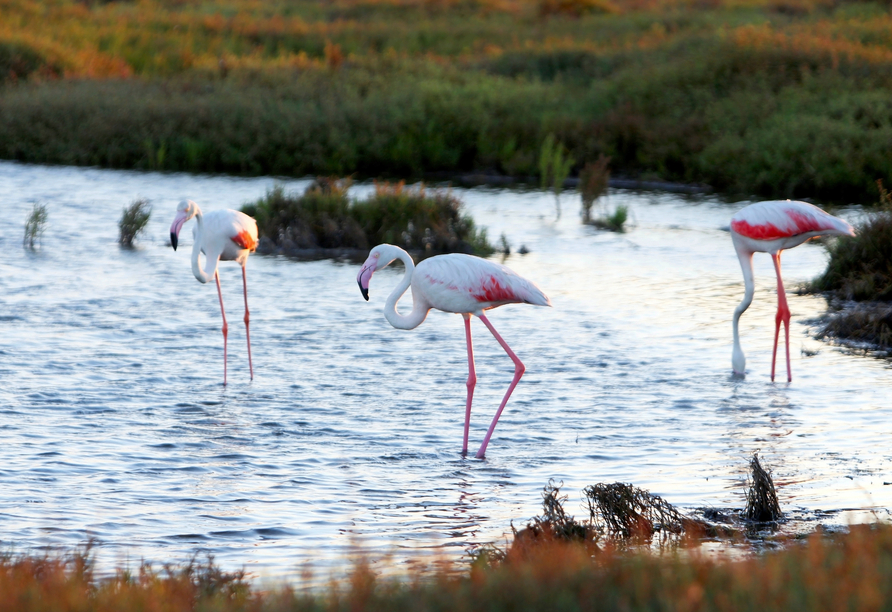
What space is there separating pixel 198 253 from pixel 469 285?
314 centimetres

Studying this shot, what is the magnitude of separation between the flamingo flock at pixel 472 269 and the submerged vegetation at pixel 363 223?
527cm

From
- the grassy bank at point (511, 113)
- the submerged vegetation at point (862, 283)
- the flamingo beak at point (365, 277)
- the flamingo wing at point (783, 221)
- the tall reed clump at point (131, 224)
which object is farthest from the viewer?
the grassy bank at point (511, 113)

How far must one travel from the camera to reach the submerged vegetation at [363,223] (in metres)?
15.4

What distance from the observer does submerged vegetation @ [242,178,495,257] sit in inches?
606

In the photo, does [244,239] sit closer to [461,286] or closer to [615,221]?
[461,286]

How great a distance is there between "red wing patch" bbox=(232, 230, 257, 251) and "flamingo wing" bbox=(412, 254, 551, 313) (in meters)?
2.80

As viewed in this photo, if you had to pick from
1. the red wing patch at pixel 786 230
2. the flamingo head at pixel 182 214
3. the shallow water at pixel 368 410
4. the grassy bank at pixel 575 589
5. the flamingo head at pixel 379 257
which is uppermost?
the red wing patch at pixel 786 230

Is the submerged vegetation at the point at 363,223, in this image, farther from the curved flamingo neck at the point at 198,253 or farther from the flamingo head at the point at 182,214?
the flamingo head at the point at 182,214

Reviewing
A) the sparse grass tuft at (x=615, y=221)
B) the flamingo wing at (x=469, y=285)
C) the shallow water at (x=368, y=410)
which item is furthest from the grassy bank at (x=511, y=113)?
the flamingo wing at (x=469, y=285)

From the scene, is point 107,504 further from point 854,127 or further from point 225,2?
point 225,2

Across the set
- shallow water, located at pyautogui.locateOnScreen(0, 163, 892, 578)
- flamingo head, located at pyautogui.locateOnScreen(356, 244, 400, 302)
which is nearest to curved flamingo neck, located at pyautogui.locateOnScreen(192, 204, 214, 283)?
shallow water, located at pyautogui.locateOnScreen(0, 163, 892, 578)

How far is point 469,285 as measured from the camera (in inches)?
287

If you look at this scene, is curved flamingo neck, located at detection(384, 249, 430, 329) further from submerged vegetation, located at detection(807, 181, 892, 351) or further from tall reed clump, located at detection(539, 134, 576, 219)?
tall reed clump, located at detection(539, 134, 576, 219)

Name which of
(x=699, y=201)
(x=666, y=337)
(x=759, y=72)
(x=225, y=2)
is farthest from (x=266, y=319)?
(x=225, y=2)
